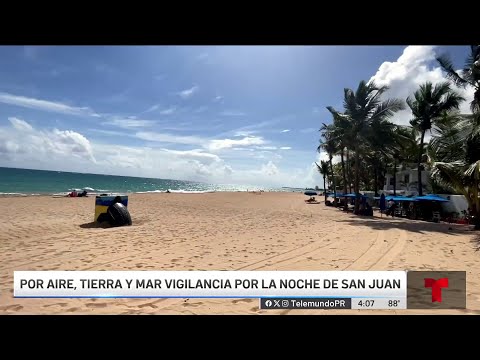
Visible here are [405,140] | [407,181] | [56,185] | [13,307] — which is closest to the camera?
[13,307]

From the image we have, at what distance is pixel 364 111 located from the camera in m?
19.4

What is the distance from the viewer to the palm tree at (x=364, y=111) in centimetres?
1873

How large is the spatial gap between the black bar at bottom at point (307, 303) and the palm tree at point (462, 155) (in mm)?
10322

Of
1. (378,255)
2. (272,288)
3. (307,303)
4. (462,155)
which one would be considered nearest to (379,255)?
(378,255)

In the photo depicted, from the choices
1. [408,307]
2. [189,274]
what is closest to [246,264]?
[189,274]

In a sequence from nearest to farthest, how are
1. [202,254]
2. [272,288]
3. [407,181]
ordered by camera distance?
[272,288] < [202,254] < [407,181]

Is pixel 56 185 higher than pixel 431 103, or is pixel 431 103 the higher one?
pixel 431 103

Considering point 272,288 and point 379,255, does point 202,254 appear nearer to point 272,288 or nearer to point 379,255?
point 272,288

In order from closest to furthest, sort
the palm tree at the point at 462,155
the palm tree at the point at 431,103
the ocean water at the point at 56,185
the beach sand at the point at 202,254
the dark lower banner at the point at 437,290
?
the beach sand at the point at 202,254, the dark lower banner at the point at 437,290, the palm tree at the point at 462,155, the palm tree at the point at 431,103, the ocean water at the point at 56,185

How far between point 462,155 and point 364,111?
811cm

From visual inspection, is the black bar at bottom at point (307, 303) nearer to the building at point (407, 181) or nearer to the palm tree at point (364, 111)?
the palm tree at point (364, 111)

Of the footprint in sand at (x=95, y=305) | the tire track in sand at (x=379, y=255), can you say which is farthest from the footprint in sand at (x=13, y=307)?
the tire track in sand at (x=379, y=255)
